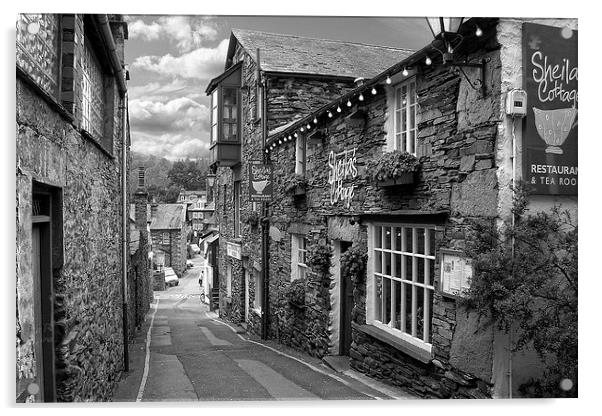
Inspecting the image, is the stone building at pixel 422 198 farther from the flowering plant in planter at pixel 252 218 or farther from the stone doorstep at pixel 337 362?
the flowering plant in planter at pixel 252 218

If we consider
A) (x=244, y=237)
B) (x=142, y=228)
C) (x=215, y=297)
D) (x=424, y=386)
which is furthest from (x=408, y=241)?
(x=215, y=297)

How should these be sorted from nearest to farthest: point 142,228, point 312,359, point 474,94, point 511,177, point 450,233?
1. point 511,177
2. point 474,94
3. point 450,233
4. point 312,359
5. point 142,228

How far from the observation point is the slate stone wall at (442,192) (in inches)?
189

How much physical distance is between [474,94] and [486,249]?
1.37m

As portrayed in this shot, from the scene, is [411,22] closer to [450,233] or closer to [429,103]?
[429,103]

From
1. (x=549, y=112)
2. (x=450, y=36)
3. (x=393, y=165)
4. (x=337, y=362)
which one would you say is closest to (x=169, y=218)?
(x=337, y=362)

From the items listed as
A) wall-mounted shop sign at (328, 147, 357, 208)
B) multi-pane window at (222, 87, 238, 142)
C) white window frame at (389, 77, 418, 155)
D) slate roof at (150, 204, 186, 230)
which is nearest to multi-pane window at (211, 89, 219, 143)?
multi-pane window at (222, 87, 238, 142)

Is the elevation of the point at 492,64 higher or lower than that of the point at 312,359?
higher

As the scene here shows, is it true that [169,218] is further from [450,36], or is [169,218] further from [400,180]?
[450,36]

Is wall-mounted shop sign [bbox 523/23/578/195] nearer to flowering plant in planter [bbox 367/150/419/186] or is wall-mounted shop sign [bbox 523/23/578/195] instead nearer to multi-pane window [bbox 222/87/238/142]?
flowering plant in planter [bbox 367/150/419/186]

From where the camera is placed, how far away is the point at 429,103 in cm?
563

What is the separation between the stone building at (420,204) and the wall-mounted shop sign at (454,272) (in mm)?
17

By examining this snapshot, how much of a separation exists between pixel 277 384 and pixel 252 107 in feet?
26.5

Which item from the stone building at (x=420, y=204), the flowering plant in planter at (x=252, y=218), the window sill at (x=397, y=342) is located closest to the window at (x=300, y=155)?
the stone building at (x=420, y=204)
